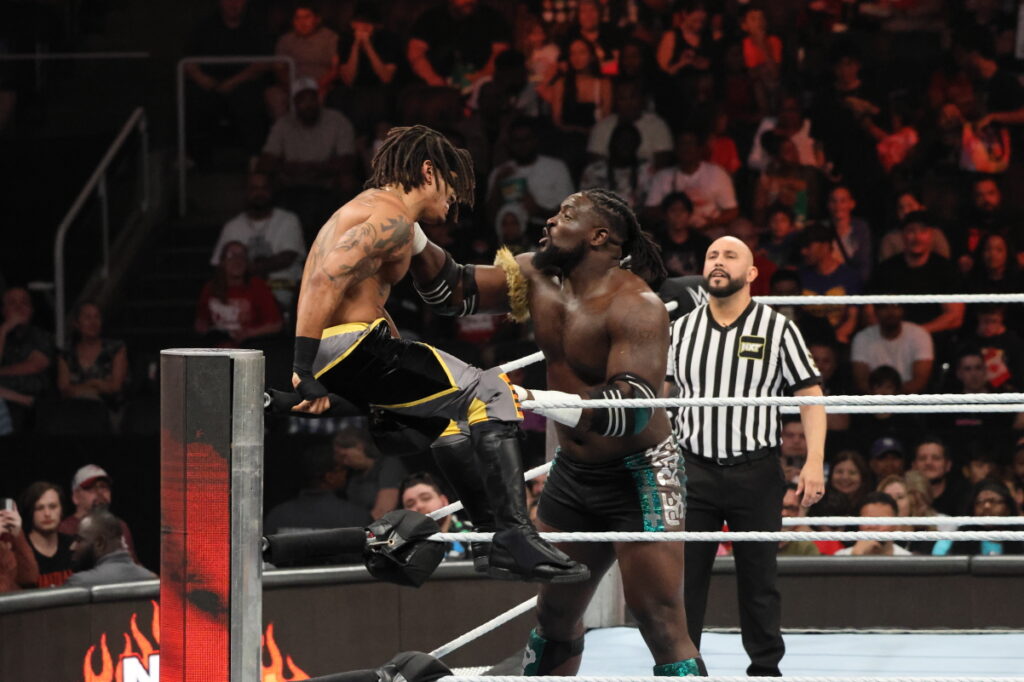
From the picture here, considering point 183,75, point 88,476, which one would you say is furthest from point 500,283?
point 183,75

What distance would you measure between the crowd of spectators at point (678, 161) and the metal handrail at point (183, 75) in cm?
8

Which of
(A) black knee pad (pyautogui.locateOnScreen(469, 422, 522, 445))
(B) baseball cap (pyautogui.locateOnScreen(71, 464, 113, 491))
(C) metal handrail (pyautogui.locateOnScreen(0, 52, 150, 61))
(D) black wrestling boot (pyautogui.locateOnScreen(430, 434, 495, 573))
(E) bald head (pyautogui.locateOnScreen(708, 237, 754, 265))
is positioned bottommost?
(B) baseball cap (pyautogui.locateOnScreen(71, 464, 113, 491))

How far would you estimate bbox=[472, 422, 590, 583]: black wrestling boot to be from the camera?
2.71 metres

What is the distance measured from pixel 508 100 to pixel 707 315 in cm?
437

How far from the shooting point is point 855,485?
6.00m

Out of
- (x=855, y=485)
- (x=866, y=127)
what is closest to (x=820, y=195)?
(x=866, y=127)

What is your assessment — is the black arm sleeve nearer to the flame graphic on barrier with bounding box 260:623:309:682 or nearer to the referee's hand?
the referee's hand

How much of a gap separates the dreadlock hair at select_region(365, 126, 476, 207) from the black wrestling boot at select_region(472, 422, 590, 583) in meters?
0.60

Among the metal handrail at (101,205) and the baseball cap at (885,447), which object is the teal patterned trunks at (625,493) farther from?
the metal handrail at (101,205)

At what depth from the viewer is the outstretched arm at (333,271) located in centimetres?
297

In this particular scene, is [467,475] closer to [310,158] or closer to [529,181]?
[529,181]

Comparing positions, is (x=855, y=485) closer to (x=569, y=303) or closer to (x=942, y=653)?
(x=942, y=653)

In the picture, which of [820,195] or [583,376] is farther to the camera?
[820,195]

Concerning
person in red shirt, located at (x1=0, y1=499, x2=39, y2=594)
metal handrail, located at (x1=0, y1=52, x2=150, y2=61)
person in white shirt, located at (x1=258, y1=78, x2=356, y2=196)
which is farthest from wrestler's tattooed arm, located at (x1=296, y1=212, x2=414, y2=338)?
metal handrail, located at (x1=0, y1=52, x2=150, y2=61)
